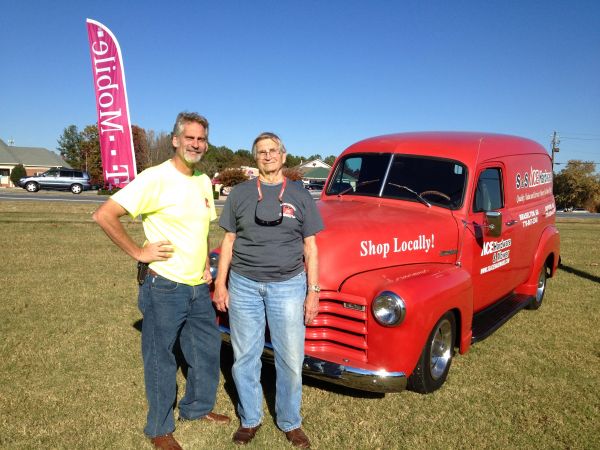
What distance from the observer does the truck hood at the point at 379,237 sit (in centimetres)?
386

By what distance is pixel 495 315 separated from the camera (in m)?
Result: 5.30

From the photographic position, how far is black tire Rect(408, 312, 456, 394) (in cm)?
383

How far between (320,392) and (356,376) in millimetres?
881

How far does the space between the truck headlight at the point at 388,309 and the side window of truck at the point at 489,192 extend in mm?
1948

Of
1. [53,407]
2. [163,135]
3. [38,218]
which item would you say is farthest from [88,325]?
[163,135]

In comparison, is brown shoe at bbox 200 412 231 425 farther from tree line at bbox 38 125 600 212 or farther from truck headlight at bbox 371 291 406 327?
tree line at bbox 38 125 600 212

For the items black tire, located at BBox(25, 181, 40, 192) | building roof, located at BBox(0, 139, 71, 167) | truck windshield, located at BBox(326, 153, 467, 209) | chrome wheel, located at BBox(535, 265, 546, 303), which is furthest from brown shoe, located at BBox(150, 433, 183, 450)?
building roof, located at BBox(0, 139, 71, 167)

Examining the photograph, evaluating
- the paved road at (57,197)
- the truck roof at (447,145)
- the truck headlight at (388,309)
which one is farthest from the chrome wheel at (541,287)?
the paved road at (57,197)

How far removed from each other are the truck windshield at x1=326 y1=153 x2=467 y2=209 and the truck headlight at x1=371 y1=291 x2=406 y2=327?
5.45 feet

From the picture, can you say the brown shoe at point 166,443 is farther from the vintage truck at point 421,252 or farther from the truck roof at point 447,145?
the truck roof at point 447,145

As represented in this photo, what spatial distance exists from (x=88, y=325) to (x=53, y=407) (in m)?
2.08

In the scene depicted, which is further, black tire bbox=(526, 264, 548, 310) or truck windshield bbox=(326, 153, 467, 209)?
black tire bbox=(526, 264, 548, 310)

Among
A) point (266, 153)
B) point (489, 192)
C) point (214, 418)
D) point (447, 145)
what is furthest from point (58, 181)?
point (266, 153)

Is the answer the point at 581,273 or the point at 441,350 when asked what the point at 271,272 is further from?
the point at 581,273
